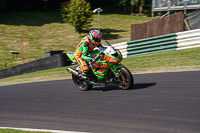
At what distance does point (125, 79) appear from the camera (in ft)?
24.8

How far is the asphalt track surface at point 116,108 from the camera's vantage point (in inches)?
198

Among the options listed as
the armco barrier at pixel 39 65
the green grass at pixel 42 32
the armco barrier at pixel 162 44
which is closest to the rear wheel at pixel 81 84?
the armco barrier at pixel 162 44

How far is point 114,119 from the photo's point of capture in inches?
216

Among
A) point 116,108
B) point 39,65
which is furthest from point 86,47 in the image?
point 39,65

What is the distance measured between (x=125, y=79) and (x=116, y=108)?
1.52 m

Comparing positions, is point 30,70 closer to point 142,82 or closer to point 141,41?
point 141,41

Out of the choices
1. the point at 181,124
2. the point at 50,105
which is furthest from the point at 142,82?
the point at 181,124

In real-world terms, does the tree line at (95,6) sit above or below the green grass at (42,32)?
above

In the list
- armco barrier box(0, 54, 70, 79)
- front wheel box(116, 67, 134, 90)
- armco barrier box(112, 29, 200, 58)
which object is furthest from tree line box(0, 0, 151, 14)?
front wheel box(116, 67, 134, 90)

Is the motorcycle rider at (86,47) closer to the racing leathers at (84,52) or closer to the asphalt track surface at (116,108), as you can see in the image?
the racing leathers at (84,52)

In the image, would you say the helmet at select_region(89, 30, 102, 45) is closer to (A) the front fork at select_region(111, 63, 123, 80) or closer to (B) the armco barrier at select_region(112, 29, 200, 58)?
(A) the front fork at select_region(111, 63, 123, 80)

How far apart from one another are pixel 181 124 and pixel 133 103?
1.79 metres

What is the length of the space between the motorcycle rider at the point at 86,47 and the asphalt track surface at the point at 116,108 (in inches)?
34.1

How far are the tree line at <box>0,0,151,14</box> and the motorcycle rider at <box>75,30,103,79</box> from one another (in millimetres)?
41265
